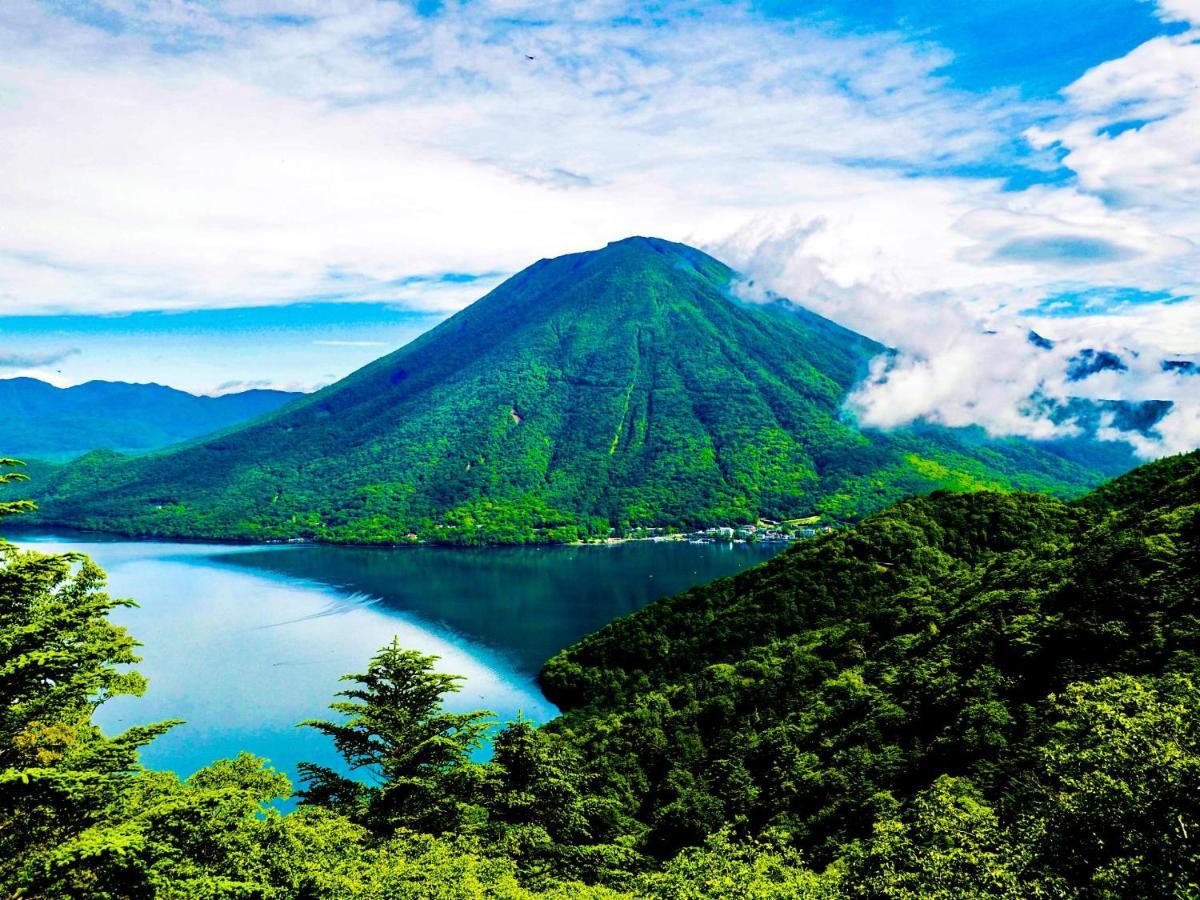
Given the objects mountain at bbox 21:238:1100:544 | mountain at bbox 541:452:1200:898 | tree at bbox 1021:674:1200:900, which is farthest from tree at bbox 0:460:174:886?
mountain at bbox 21:238:1100:544

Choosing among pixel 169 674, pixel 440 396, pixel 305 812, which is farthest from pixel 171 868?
pixel 440 396

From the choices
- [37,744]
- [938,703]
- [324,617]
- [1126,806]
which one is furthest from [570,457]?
[1126,806]

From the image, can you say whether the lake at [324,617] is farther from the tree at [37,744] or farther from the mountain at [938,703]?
the tree at [37,744]

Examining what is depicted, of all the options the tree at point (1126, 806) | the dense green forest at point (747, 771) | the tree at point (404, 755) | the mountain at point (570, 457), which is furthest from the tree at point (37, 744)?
the mountain at point (570, 457)

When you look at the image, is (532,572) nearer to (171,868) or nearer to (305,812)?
(305,812)

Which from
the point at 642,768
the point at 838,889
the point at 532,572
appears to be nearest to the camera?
the point at 838,889

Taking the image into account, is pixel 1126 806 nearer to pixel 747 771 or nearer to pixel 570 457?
pixel 747 771

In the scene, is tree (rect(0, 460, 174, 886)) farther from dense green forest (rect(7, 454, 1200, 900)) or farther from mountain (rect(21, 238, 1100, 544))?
mountain (rect(21, 238, 1100, 544))
